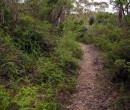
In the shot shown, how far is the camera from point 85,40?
2031cm

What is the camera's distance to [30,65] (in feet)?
22.7

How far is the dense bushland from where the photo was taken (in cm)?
471

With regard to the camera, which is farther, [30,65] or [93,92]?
[30,65]

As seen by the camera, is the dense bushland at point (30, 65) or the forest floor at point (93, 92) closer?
the dense bushland at point (30, 65)

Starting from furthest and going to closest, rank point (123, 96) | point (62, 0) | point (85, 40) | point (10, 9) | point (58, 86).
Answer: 1. point (85, 40)
2. point (62, 0)
3. point (10, 9)
4. point (58, 86)
5. point (123, 96)

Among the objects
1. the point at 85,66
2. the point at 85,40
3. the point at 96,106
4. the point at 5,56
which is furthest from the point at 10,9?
the point at 85,40

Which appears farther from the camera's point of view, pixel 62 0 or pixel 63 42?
pixel 62 0

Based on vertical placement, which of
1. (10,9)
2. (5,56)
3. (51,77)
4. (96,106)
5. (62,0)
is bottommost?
(96,106)

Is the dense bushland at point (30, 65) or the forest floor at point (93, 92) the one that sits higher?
the dense bushland at point (30, 65)

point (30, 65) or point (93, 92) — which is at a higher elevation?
point (30, 65)

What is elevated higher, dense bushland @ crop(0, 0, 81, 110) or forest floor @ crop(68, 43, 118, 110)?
dense bushland @ crop(0, 0, 81, 110)

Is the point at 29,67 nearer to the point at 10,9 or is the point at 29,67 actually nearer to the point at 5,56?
the point at 5,56

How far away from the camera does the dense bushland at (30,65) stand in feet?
15.5

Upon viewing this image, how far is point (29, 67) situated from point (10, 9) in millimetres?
3881
